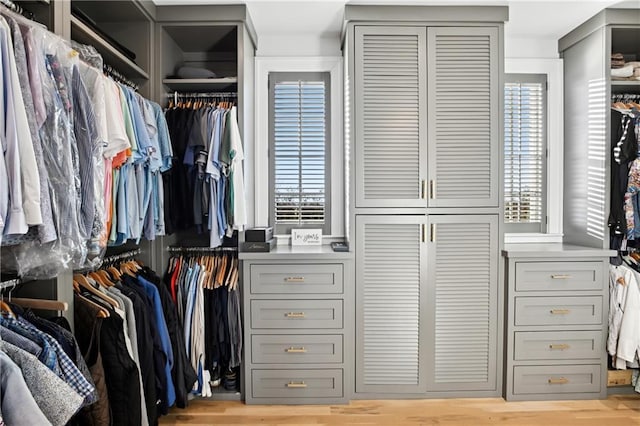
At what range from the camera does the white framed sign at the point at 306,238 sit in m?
2.86

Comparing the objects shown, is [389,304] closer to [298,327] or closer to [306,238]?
[298,327]

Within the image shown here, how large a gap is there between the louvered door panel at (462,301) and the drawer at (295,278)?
0.63 meters

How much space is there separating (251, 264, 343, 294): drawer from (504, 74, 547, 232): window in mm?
1501

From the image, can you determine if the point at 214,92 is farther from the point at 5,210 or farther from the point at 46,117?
the point at 5,210

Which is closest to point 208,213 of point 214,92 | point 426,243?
point 214,92

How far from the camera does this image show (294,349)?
2.51 metres

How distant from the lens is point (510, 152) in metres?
3.04

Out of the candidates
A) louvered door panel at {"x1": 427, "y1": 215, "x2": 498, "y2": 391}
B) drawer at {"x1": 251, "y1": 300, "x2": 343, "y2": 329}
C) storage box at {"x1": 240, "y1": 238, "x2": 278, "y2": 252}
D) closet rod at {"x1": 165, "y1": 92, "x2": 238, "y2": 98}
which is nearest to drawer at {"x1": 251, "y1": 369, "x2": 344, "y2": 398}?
drawer at {"x1": 251, "y1": 300, "x2": 343, "y2": 329}

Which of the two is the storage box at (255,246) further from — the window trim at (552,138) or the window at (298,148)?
the window trim at (552,138)

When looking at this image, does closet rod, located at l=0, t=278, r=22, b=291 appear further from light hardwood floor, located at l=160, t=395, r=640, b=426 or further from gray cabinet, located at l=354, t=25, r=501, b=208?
gray cabinet, located at l=354, t=25, r=501, b=208

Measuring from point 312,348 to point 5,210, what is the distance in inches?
72.8

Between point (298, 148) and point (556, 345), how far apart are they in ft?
7.24

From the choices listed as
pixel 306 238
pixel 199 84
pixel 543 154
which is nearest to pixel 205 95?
pixel 199 84

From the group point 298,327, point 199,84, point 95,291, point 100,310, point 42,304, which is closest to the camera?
point 42,304
